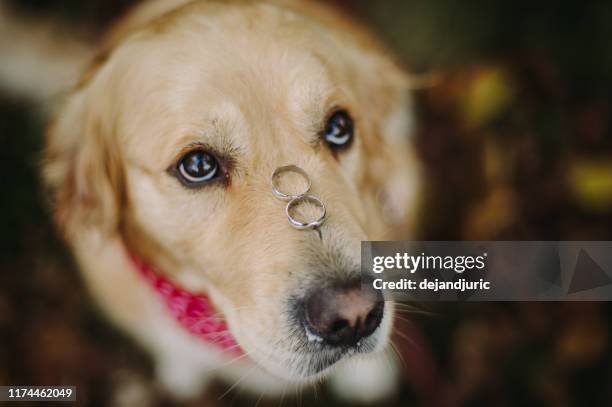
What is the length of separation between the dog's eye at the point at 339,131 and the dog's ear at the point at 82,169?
57 cm

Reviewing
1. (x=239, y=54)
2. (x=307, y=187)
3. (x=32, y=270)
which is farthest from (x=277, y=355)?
(x=32, y=270)

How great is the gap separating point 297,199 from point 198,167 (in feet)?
0.82

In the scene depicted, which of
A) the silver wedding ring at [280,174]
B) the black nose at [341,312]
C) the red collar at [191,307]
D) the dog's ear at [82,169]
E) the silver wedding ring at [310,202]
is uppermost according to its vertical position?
the dog's ear at [82,169]

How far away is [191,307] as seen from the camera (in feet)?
5.16

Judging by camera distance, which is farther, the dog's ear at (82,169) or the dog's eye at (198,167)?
the dog's ear at (82,169)

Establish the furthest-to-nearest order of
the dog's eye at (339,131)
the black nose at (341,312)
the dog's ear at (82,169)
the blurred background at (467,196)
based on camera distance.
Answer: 1. the blurred background at (467,196)
2. the dog's ear at (82,169)
3. the dog's eye at (339,131)
4. the black nose at (341,312)

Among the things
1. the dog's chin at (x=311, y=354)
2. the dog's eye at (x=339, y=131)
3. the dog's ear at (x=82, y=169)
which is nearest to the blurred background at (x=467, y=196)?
the dog's ear at (x=82, y=169)

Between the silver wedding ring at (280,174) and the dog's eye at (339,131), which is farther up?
the dog's eye at (339,131)

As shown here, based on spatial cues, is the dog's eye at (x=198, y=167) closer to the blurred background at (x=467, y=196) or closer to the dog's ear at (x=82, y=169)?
the dog's ear at (x=82, y=169)

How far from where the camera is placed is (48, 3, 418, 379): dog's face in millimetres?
1236

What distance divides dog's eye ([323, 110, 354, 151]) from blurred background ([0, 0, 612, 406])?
872mm

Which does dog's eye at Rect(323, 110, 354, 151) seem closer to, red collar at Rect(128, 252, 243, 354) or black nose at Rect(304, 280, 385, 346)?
black nose at Rect(304, 280, 385, 346)

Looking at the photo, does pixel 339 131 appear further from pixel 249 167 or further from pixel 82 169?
pixel 82 169

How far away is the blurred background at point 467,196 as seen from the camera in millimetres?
2170
